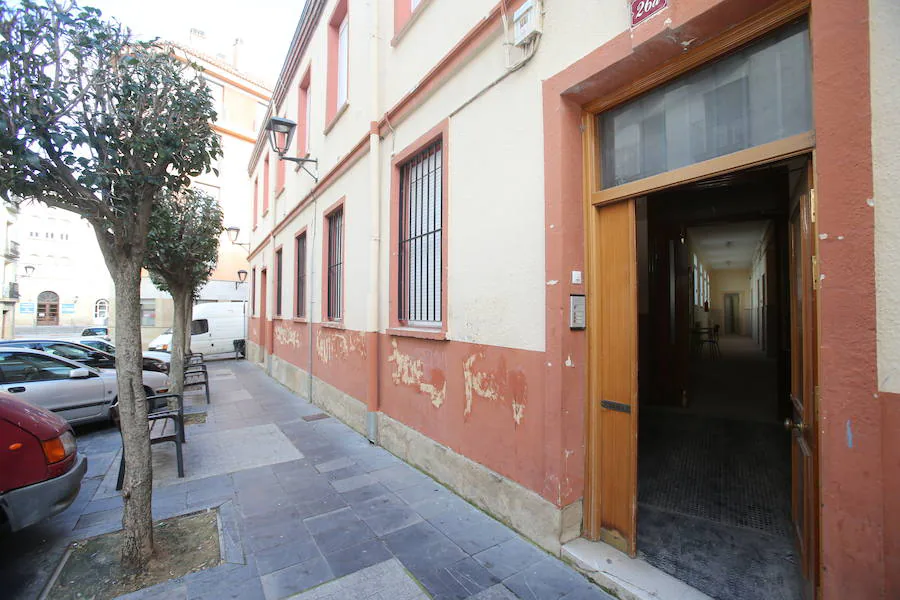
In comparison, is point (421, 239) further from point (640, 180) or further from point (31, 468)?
point (31, 468)

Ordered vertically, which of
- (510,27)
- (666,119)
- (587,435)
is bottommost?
(587,435)

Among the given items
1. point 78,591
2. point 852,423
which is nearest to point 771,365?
point 852,423

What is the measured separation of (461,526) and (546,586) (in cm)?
92

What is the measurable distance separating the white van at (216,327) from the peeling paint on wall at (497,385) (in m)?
15.6

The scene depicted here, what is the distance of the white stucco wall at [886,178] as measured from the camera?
1.69 m

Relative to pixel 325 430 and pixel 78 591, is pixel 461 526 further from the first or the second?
pixel 325 430

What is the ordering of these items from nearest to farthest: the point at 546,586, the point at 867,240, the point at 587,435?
the point at 867,240
the point at 546,586
the point at 587,435

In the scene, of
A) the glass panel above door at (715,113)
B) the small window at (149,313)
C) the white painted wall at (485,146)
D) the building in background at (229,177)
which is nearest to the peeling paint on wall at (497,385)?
the white painted wall at (485,146)

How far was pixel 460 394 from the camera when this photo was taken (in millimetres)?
4086

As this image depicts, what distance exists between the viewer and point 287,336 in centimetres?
1063

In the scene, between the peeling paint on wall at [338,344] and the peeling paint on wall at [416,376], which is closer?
the peeling paint on wall at [416,376]

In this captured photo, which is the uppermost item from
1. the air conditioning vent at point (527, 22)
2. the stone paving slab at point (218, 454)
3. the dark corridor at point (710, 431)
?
the air conditioning vent at point (527, 22)

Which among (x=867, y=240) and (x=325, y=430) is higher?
(x=867, y=240)

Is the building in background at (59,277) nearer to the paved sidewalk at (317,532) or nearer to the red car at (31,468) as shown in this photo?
the paved sidewalk at (317,532)
